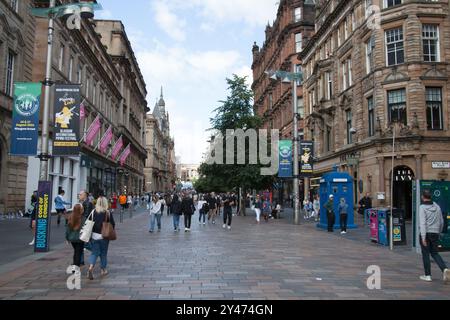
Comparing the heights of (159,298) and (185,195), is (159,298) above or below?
below

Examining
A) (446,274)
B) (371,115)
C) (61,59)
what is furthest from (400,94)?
(61,59)

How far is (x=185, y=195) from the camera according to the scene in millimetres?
20422

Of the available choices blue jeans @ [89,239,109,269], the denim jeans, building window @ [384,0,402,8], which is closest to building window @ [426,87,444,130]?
building window @ [384,0,402,8]

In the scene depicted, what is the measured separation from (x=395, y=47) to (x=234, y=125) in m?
14.3

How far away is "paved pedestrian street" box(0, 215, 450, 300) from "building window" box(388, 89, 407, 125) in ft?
56.1

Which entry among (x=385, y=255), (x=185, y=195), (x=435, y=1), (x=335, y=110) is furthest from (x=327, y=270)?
(x=335, y=110)

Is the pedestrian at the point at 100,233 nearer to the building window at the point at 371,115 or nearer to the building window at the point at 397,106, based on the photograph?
the building window at the point at 397,106

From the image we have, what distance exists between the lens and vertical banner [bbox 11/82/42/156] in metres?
12.5

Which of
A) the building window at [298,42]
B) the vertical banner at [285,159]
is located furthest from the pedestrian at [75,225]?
the building window at [298,42]

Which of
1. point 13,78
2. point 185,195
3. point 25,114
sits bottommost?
point 185,195

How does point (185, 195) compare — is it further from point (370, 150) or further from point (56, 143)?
point (370, 150)

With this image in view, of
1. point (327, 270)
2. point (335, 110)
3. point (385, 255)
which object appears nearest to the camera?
point (327, 270)

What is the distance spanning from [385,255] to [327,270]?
12.7ft

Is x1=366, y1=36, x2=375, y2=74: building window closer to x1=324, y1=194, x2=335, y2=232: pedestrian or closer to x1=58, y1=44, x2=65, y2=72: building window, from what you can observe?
x1=324, y1=194, x2=335, y2=232: pedestrian
